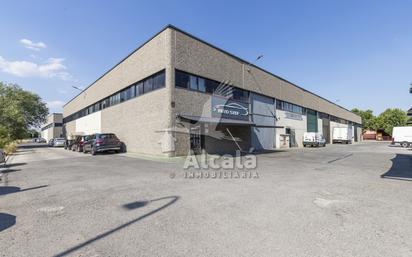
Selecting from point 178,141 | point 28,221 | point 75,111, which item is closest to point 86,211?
point 28,221

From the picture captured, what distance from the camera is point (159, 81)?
1598 cm

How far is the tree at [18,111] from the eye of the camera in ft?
103

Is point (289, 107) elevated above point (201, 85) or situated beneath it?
situated beneath

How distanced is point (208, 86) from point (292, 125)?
16956 mm

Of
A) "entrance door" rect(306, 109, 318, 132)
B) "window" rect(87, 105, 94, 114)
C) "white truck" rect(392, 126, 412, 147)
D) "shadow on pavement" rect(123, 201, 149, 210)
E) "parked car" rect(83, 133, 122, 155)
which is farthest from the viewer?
"entrance door" rect(306, 109, 318, 132)

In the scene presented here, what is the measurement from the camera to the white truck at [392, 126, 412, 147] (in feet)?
89.4

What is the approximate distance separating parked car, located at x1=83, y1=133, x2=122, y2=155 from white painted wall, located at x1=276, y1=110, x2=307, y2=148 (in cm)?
1818

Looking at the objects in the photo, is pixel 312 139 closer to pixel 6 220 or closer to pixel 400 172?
pixel 400 172

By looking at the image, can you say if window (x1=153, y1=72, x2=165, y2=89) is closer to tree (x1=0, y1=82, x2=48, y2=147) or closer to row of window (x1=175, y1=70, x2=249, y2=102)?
row of window (x1=175, y1=70, x2=249, y2=102)

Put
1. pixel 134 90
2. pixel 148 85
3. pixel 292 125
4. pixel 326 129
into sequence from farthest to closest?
pixel 326 129 → pixel 292 125 → pixel 134 90 → pixel 148 85

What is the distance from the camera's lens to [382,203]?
495cm

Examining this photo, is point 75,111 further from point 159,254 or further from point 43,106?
point 159,254

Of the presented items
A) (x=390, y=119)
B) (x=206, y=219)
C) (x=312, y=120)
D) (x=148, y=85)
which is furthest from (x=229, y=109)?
(x=390, y=119)

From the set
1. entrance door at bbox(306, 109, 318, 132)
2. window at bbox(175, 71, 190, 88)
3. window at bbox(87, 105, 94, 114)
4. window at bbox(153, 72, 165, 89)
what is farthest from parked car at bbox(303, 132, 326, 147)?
window at bbox(87, 105, 94, 114)
